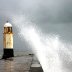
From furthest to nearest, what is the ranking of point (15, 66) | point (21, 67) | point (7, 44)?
point (7, 44), point (15, 66), point (21, 67)

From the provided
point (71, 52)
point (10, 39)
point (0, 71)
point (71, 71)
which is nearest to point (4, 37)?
point (10, 39)

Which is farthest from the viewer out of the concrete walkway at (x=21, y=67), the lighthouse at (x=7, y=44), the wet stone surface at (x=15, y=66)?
the lighthouse at (x=7, y=44)

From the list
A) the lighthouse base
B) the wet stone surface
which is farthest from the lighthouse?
the wet stone surface

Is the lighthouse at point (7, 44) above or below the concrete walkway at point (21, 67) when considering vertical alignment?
above

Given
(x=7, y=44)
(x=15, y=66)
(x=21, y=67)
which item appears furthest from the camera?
(x=7, y=44)

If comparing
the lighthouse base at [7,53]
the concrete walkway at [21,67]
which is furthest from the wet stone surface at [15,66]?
the lighthouse base at [7,53]

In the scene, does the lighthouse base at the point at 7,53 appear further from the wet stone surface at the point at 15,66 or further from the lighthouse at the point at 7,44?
the wet stone surface at the point at 15,66

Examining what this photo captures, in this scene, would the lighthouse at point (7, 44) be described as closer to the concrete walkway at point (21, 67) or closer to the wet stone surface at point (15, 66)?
the wet stone surface at point (15, 66)

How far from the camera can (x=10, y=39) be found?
18.8 m

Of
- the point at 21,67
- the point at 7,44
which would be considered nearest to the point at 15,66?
the point at 21,67

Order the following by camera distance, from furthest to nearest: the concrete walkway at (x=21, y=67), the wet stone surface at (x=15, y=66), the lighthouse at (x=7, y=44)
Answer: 1. the lighthouse at (x=7, y=44)
2. the wet stone surface at (x=15, y=66)
3. the concrete walkway at (x=21, y=67)

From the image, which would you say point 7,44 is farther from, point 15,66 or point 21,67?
point 21,67

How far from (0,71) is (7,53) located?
31.2ft

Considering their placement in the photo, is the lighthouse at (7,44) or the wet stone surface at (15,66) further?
the lighthouse at (7,44)
